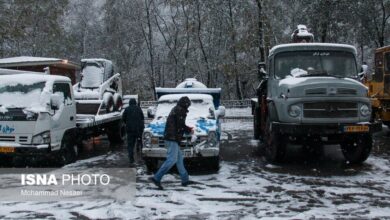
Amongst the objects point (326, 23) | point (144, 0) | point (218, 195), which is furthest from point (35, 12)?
point (218, 195)

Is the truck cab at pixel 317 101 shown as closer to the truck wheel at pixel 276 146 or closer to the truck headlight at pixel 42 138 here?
the truck wheel at pixel 276 146

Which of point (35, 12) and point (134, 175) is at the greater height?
point (35, 12)

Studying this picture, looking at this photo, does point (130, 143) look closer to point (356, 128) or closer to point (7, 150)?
point (7, 150)

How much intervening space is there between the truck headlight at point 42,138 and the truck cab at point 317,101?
5311 millimetres

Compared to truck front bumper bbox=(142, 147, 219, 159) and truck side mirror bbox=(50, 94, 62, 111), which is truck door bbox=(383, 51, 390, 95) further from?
truck side mirror bbox=(50, 94, 62, 111)

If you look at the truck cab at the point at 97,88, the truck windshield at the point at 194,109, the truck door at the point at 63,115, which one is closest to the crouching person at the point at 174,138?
the truck windshield at the point at 194,109

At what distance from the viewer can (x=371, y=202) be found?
8078 millimetres

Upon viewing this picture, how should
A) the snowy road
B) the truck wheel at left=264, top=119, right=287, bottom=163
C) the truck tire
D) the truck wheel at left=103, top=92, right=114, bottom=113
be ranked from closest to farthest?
the snowy road
the truck wheel at left=264, top=119, right=287, bottom=163
the truck wheel at left=103, top=92, right=114, bottom=113
the truck tire

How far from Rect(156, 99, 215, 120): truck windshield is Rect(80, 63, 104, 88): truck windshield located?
497 cm

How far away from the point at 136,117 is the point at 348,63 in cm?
556

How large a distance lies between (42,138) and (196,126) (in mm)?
3600

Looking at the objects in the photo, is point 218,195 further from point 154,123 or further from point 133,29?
point 133,29

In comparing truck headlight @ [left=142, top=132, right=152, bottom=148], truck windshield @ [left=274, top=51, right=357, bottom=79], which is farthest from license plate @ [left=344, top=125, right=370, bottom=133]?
truck headlight @ [left=142, top=132, right=152, bottom=148]

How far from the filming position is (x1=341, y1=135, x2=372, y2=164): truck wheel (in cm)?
1139
